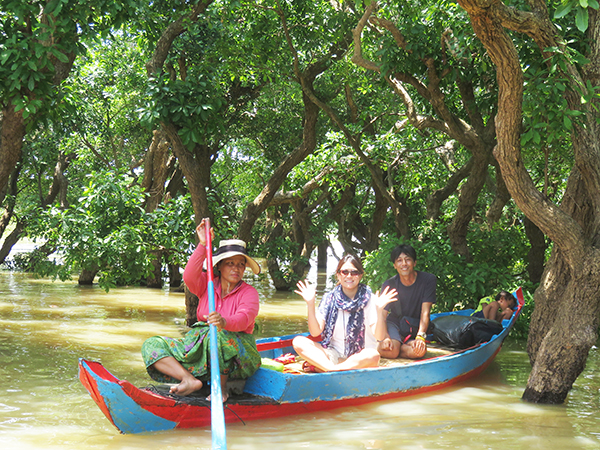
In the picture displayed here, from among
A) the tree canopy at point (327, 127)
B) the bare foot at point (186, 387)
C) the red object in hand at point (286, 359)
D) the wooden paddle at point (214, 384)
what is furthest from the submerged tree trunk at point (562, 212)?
the bare foot at point (186, 387)

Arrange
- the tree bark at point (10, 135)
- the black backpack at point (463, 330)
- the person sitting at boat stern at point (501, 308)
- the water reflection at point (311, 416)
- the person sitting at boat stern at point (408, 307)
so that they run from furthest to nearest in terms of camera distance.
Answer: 1. the person sitting at boat stern at point (501, 308)
2. the black backpack at point (463, 330)
3. the person sitting at boat stern at point (408, 307)
4. the tree bark at point (10, 135)
5. the water reflection at point (311, 416)

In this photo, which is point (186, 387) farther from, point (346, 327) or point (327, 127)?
point (327, 127)

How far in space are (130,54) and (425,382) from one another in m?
11.3

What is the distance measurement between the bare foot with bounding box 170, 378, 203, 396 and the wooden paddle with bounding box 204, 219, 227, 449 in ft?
0.92

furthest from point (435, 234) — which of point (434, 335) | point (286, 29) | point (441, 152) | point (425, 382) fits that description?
point (425, 382)

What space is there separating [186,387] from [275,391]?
74 centimetres

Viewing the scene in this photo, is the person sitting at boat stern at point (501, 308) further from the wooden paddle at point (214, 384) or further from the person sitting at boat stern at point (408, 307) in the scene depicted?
the wooden paddle at point (214, 384)

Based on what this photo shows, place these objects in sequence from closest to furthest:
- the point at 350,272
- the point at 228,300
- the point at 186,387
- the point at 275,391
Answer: the point at 186,387 → the point at 228,300 → the point at 275,391 → the point at 350,272

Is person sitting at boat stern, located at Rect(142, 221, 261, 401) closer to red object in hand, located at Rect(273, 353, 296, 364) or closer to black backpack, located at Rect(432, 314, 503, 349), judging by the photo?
red object in hand, located at Rect(273, 353, 296, 364)

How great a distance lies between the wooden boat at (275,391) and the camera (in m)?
4.22

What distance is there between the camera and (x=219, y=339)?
15.3 feet

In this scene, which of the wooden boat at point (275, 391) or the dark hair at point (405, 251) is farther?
the dark hair at point (405, 251)

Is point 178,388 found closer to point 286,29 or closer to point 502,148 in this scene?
point 502,148

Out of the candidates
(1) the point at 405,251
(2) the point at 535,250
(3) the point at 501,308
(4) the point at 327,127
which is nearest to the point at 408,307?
(1) the point at 405,251
